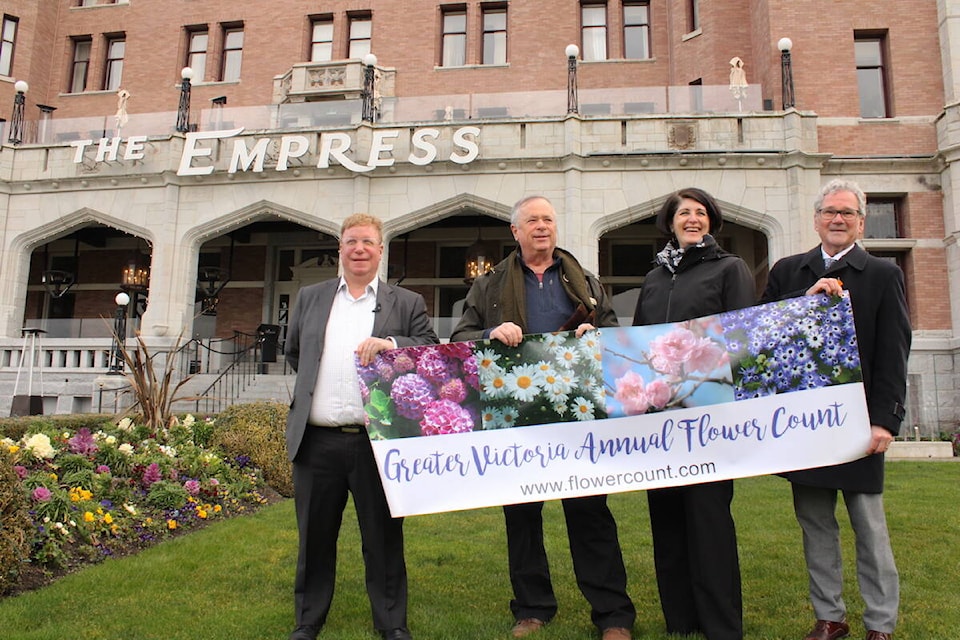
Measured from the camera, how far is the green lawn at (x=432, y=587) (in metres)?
3.72

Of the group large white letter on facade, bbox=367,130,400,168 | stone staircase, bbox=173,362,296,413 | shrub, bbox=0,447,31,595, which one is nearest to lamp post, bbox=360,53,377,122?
large white letter on facade, bbox=367,130,400,168

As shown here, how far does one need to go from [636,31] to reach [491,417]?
21.9m

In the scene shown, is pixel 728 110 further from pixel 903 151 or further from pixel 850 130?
pixel 903 151

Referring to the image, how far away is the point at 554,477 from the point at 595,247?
13.1m

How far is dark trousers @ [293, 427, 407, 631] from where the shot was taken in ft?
11.7

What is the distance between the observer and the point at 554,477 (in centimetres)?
349

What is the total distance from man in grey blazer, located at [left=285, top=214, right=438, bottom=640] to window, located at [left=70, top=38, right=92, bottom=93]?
26.6 metres

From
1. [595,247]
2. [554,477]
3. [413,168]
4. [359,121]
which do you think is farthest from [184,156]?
[554,477]

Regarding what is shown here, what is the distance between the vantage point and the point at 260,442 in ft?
28.5

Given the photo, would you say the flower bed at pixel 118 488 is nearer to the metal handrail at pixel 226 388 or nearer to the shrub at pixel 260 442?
the shrub at pixel 260 442

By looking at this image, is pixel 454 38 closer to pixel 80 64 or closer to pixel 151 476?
pixel 80 64

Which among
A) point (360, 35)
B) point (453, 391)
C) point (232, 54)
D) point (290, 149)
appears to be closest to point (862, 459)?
point (453, 391)

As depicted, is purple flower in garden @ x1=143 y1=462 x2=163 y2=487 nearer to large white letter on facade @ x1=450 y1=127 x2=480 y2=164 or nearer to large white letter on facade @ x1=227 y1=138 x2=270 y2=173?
large white letter on facade @ x1=450 y1=127 x2=480 y2=164

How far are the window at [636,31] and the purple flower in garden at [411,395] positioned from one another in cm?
2130
